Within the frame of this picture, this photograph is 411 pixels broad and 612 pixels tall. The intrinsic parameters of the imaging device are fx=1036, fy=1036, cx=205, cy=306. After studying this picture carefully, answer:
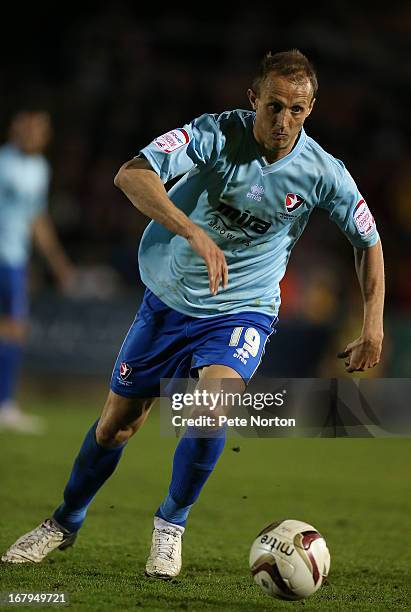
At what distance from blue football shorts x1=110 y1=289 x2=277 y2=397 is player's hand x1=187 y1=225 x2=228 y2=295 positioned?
64cm

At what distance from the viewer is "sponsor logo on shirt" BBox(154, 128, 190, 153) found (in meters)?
3.76

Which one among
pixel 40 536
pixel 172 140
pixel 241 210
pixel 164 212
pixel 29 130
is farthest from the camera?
pixel 29 130

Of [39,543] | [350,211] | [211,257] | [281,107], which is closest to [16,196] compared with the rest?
[39,543]

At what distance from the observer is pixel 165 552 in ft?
13.4

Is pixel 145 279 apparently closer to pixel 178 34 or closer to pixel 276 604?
pixel 276 604

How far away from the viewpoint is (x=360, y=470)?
295 inches

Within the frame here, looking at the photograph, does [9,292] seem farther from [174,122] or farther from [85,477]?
[174,122]

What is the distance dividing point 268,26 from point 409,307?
6.00 m

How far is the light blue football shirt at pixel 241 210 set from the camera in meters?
4.02

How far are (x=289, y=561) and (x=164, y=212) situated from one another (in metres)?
1.31

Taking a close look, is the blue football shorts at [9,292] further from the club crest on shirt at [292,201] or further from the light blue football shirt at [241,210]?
the club crest on shirt at [292,201]

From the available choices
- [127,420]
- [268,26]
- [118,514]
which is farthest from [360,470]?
[268,26]

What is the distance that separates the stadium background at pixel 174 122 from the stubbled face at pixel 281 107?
7215 mm

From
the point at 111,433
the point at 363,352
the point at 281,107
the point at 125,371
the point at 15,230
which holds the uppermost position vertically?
the point at 281,107
